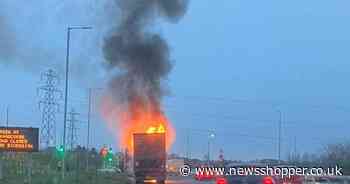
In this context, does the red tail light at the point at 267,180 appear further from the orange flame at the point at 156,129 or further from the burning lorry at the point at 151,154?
the orange flame at the point at 156,129

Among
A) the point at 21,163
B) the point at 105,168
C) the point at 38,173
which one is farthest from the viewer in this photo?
the point at 105,168

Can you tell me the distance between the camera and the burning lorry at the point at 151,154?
174 ft

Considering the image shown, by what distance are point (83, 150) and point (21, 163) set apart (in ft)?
78.2

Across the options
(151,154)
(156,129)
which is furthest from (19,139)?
(156,129)

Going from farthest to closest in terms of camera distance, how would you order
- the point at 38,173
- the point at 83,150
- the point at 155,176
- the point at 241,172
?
1. the point at 83,150
2. the point at 38,173
3. the point at 155,176
4. the point at 241,172

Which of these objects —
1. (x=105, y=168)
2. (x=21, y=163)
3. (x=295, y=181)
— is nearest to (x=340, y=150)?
(x=105, y=168)

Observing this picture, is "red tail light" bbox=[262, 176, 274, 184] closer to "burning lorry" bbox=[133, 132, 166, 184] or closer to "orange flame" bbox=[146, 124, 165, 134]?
"burning lorry" bbox=[133, 132, 166, 184]

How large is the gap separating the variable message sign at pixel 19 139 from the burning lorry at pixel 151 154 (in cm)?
694

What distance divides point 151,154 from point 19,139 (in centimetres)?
906

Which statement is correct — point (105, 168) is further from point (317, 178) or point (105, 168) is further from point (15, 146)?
point (317, 178)

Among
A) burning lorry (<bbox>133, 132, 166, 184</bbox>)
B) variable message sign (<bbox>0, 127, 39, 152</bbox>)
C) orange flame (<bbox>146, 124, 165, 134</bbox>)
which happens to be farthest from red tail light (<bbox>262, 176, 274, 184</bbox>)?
variable message sign (<bbox>0, 127, 39, 152</bbox>)

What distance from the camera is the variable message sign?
174ft

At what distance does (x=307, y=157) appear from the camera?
104688 mm

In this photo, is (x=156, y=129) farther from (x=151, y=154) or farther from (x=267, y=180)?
(x=267, y=180)
